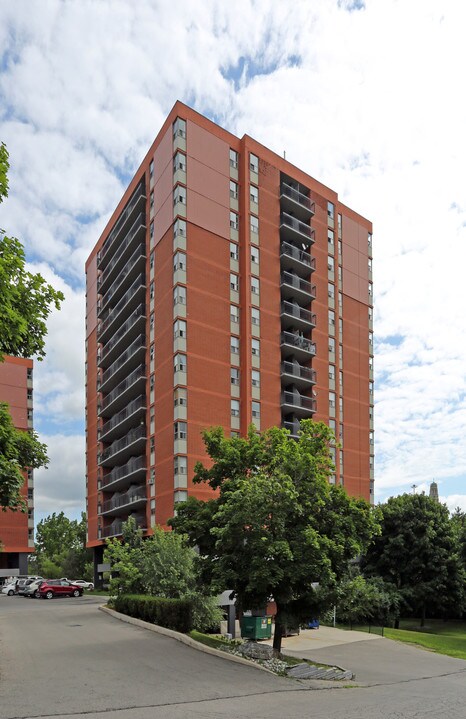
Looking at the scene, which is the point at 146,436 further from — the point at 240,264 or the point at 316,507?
the point at 316,507

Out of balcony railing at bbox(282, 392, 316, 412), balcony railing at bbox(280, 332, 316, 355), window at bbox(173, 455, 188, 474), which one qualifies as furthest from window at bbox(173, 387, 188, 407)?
balcony railing at bbox(280, 332, 316, 355)

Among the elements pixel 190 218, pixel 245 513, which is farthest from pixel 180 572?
pixel 190 218

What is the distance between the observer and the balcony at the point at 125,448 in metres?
57.5

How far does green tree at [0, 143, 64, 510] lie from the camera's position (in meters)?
13.5

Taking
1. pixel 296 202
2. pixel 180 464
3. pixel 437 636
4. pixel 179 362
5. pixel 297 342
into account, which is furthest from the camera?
pixel 296 202

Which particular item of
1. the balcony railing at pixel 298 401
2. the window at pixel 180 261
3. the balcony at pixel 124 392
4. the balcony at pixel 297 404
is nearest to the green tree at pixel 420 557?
the balcony at pixel 297 404

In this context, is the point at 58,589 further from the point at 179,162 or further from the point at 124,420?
the point at 179,162

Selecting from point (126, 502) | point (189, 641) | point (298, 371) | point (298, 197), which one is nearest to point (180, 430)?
point (126, 502)

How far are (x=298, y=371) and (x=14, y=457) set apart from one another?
43966mm

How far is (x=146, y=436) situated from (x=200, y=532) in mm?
32558

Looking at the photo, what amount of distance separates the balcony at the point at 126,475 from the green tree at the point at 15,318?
4023 cm

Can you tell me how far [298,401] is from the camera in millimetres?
58781

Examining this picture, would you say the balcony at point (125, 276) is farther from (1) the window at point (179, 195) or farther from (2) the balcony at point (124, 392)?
(2) the balcony at point (124, 392)

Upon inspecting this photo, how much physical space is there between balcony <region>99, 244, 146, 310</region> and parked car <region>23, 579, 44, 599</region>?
2688 cm
